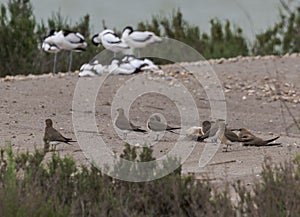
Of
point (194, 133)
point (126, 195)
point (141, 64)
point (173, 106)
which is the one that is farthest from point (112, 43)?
point (126, 195)

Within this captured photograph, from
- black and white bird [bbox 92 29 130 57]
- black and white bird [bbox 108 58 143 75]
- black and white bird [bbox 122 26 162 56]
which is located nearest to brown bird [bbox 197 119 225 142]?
black and white bird [bbox 108 58 143 75]

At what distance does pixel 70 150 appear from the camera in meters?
8.84

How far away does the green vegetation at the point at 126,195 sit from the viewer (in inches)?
208

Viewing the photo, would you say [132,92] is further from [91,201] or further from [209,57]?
[91,201]

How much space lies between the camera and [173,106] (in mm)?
12578

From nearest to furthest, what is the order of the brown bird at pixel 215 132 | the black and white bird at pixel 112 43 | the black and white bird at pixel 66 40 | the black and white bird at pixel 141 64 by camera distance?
1. the brown bird at pixel 215 132
2. the black and white bird at pixel 141 64
3. the black and white bird at pixel 66 40
4. the black and white bird at pixel 112 43

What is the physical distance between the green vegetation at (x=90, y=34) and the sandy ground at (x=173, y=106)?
3092mm

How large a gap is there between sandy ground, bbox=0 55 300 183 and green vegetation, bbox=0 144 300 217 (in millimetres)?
1377

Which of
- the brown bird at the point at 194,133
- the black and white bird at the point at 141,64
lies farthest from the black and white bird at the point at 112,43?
the brown bird at the point at 194,133

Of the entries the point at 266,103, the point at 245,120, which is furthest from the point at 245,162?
the point at 266,103

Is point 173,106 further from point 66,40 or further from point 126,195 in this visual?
point 126,195

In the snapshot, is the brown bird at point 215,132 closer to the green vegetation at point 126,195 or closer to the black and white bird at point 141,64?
the green vegetation at point 126,195

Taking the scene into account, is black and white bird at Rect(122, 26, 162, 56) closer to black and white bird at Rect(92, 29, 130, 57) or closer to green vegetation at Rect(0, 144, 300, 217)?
black and white bird at Rect(92, 29, 130, 57)

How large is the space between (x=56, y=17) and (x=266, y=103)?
8.04m
